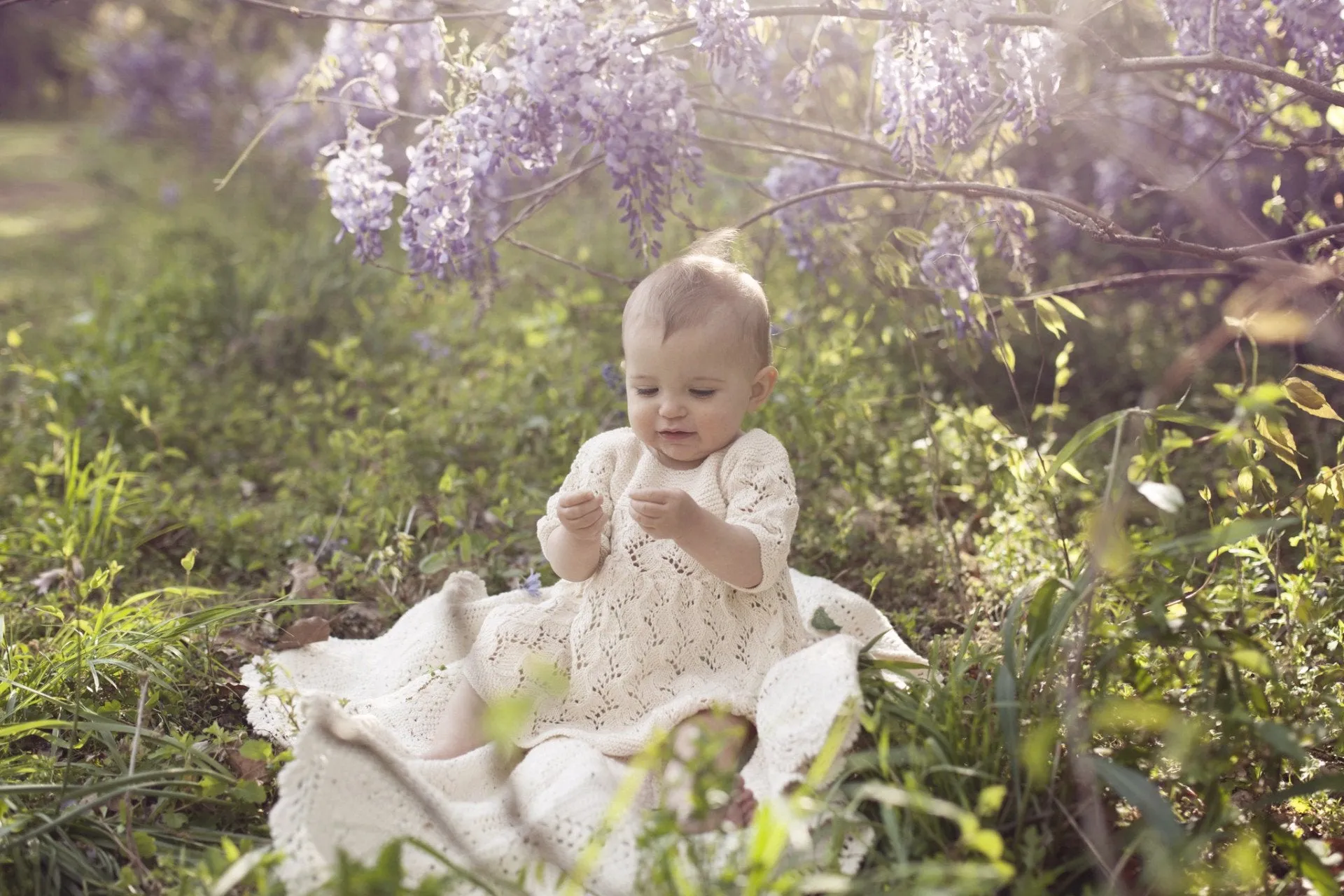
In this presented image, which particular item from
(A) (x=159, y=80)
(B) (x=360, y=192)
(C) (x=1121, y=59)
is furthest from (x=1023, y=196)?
(A) (x=159, y=80)

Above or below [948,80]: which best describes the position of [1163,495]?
below

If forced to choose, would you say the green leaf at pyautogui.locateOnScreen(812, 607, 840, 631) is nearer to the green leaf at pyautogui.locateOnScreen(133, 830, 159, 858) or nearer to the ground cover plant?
the ground cover plant

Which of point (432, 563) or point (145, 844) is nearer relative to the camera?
point (145, 844)

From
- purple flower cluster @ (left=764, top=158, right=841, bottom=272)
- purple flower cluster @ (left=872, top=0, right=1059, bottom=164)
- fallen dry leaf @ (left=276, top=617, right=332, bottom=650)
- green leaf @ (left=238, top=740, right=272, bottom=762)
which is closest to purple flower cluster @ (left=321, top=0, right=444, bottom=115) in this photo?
purple flower cluster @ (left=764, top=158, right=841, bottom=272)

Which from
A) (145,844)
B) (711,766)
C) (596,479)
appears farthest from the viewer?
(596,479)

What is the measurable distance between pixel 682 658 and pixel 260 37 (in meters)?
8.70

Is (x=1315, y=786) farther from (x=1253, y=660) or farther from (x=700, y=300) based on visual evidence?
(x=700, y=300)

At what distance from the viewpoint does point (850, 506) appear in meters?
3.67

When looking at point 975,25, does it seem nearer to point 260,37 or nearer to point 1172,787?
point 1172,787

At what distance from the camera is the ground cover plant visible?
1907 millimetres

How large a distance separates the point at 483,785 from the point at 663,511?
27.2 inches

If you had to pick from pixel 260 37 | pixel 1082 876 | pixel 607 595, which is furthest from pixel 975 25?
pixel 260 37

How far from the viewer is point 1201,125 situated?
443 cm

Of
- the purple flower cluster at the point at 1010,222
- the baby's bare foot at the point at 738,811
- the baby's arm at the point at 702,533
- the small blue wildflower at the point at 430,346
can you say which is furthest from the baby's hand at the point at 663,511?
the small blue wildflower at the point at 430,346
